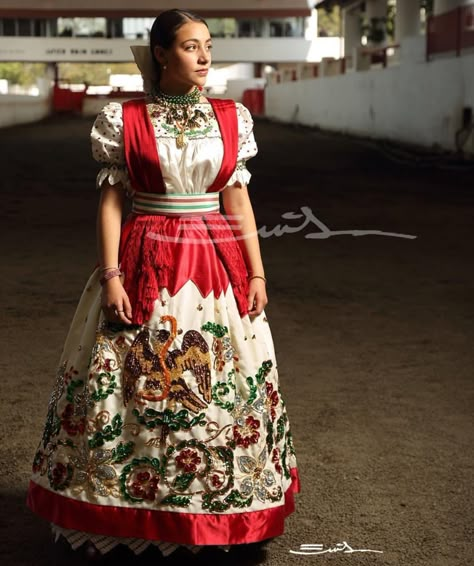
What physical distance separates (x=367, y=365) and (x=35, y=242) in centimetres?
479

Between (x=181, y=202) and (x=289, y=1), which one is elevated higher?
(x=289, y=1)

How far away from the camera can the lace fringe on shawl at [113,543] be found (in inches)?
102

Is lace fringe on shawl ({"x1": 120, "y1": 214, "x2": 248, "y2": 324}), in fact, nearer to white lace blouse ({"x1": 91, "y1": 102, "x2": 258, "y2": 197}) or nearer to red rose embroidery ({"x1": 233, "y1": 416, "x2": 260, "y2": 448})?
white lace blouse ({"x1": 91, "y1": 102, "x2": 258, "y2": 197})

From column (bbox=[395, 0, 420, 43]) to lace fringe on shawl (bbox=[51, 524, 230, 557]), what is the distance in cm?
2574

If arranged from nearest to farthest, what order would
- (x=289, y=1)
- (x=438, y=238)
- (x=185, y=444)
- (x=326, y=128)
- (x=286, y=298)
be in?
1. (x=185, y=444)
2. (x=286, y=298)
3. (x=438, y=238)
4. (x=326, y=128)
5. (x=289, y=1)

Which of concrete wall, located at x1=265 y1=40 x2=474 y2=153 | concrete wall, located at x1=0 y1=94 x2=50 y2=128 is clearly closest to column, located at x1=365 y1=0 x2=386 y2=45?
concrete wall, located at x1=265 y1=40 x2=474 y2=153

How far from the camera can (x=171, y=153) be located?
A: 2.54 m

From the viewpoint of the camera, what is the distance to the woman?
99.8 inches

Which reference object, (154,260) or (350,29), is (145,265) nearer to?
(154,260)

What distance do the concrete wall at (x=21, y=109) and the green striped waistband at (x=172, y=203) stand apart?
29187 mm

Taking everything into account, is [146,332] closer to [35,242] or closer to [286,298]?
[286,298]

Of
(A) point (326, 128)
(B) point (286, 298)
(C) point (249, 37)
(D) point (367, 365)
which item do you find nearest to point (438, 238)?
(B) point (286, 298)

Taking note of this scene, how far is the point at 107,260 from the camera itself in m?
2.58

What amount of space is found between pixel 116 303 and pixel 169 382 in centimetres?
23
